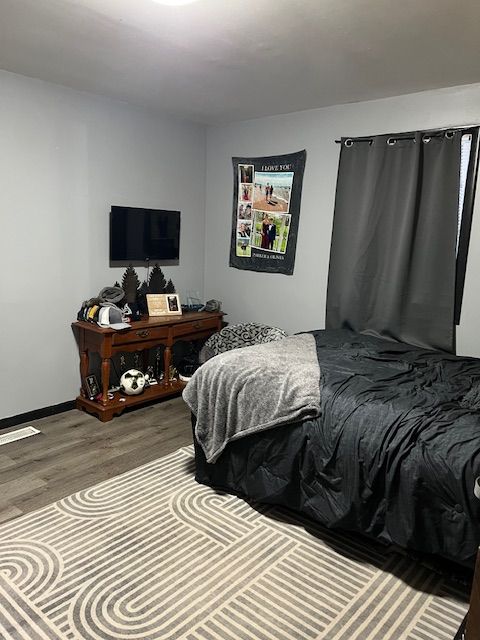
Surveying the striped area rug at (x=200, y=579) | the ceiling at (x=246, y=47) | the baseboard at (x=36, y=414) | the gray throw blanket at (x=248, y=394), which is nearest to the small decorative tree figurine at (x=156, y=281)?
the baseboard at (x=36, y=414)

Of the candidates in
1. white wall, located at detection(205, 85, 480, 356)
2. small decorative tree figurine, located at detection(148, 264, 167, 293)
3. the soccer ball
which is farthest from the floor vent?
white wall, located at detection(205, 85, 480, 356)

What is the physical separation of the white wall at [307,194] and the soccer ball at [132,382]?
3.97 feet

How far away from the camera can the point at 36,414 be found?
12.2 feet

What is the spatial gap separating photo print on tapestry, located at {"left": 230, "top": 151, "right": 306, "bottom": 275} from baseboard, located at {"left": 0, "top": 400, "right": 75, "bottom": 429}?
1976 mm

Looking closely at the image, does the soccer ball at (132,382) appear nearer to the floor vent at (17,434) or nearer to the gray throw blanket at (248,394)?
the floor vent at (17,434)

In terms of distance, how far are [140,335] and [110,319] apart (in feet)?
0.91

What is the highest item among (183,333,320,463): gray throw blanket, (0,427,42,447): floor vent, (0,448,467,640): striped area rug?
(183,333,320,463): gray throw blanket

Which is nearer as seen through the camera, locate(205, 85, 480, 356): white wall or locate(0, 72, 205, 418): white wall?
locate(205, 85, 480, 356): white wall

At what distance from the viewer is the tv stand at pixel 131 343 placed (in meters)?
3.69

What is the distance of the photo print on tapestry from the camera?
4.12m

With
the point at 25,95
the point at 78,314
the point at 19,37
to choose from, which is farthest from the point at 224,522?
the point at 25,95

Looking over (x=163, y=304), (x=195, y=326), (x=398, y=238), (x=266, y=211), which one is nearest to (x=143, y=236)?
(x=163, y=304)

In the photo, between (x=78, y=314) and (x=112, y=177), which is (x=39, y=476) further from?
(x=112, y=177)

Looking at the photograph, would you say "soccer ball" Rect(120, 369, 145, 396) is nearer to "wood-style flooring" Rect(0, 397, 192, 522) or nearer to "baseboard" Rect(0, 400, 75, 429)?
"wood-style flooring" Rect(0, 397, 192, 522)
